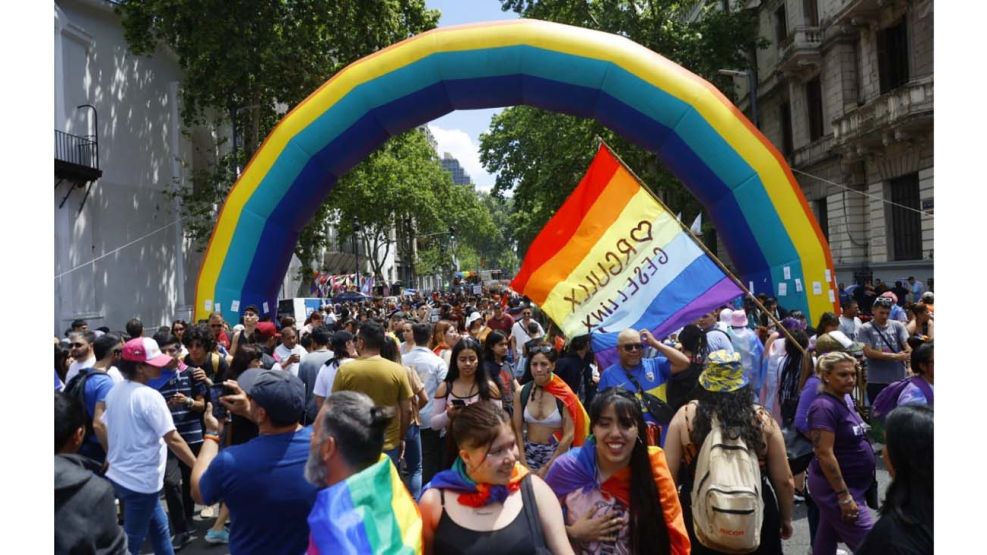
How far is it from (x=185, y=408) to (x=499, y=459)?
399 cm

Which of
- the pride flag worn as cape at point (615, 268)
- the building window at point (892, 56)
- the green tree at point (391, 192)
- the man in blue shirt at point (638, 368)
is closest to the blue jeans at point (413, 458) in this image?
the pride flag worn as cape at point (615, 268)

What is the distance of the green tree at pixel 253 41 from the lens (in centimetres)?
1766

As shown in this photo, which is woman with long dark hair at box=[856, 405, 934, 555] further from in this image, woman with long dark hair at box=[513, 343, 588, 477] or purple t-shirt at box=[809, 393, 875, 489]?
woman with long dark hair at box=[513, 343, 588, 477]

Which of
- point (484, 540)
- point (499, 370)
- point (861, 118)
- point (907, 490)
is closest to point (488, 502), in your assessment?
point (484, 540)

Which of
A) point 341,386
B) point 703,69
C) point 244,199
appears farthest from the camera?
point 703,69

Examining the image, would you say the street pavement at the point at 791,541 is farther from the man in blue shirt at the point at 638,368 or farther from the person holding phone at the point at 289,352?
the person holding phone at the point at 289,352

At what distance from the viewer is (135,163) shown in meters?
19.5

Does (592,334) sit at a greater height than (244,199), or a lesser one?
lesser

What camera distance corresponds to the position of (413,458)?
21.5 ft

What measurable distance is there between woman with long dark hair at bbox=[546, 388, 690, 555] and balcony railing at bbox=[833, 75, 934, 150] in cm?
1743

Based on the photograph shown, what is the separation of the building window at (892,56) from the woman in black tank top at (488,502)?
Answer: 66.8 feet

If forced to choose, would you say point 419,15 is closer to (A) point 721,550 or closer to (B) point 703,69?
(B) point 703,69

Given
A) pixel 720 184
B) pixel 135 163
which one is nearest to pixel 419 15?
pixel 135 163

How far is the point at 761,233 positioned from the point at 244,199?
724cm
